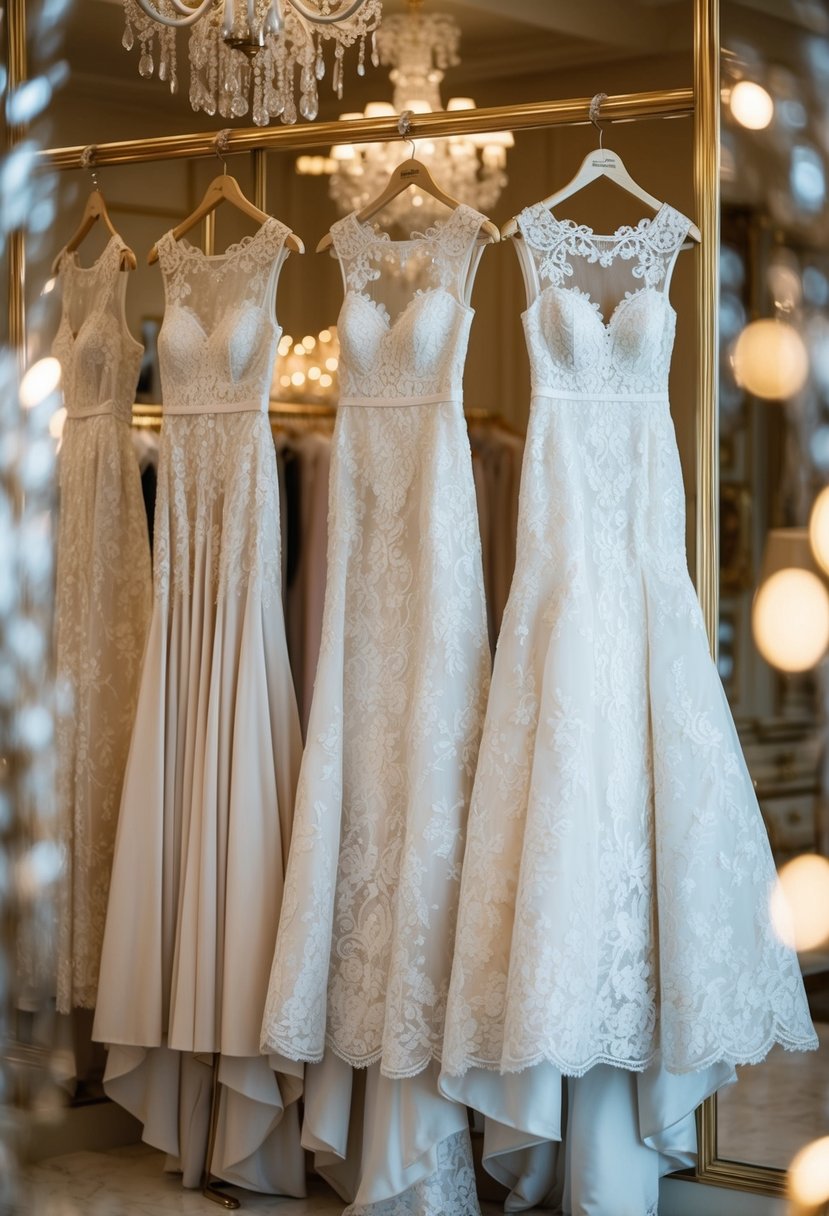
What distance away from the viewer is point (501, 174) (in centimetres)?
313

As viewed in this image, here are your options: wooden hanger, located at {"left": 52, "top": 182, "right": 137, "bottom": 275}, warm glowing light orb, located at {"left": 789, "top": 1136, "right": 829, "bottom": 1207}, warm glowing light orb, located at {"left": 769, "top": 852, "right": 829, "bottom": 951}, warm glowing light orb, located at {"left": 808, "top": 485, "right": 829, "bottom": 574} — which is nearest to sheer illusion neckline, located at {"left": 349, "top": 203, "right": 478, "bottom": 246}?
wooden hanger, located at {"left": 52, "top": 182, "right": 137, "bottom": 275}

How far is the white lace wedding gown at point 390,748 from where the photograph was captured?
2.49 meters

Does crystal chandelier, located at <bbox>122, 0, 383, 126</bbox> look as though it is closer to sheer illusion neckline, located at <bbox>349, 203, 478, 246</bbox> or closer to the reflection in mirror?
sheer illusion neckline, located at <bbox>349, 203, 478, 246</bbox>

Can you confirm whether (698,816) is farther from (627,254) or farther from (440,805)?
(627,254)

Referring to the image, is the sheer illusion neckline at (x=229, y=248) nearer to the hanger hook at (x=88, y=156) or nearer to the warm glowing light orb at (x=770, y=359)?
the hanger hook at (x=88, y=156)

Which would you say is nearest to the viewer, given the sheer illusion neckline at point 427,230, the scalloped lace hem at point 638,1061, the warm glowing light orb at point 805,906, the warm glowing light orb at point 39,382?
the warm glowing light orb at point 39,382

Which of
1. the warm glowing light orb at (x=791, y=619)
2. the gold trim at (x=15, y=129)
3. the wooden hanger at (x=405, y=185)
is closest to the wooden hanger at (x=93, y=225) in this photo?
the wooden hanger at (x=405, y=185)

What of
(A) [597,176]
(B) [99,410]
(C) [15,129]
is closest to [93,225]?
(B) [99,410]

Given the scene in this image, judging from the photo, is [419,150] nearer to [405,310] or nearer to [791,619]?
[405,310]

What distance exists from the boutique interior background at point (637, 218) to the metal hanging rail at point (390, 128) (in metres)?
0.08

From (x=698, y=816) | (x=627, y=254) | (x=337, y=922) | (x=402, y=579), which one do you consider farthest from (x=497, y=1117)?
(x=627, y=254)

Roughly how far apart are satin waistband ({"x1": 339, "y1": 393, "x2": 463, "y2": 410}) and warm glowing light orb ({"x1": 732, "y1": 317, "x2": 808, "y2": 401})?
0.51 m
